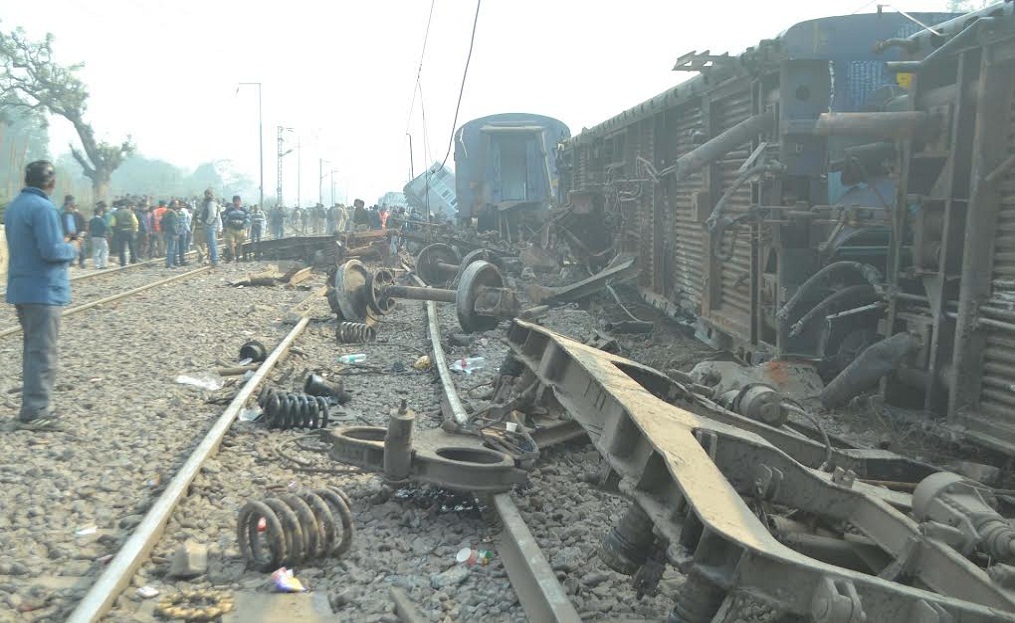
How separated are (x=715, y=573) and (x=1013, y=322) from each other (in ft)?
10.1

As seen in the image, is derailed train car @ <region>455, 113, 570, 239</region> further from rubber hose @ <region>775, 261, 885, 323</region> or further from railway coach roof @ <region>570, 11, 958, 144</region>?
rubber hose @ <region>775, 261, 885, 323</region>

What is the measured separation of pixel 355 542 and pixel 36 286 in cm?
356

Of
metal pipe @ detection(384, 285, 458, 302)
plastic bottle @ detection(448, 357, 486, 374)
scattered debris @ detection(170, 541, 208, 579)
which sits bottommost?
scattered debris @ detection(170, 541, 208, 579)

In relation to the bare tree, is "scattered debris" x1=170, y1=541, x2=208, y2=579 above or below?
below

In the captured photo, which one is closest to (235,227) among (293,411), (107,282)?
(107,282)

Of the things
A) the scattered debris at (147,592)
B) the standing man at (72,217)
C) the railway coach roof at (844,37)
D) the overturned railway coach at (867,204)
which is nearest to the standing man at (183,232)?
the standing man at (72,217)

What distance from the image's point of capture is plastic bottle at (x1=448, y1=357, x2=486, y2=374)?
8524 mm

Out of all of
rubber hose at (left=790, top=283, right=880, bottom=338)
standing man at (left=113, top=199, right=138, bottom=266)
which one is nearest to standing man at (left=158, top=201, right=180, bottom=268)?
standing man at (left=113, top=199, right=138, bottom=266)

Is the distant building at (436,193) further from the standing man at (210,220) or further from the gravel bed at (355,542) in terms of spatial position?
the gravel bed at (355,542)

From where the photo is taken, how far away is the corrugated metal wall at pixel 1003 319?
4.66 m

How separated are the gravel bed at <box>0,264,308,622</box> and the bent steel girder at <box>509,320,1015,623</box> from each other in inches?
97.9

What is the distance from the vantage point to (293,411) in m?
6.18

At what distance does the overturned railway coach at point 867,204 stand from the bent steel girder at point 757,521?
1989mm

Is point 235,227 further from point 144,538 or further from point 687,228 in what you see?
point 144,538
